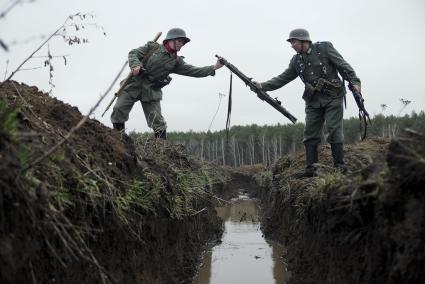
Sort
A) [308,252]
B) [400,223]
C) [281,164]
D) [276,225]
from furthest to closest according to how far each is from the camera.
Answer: [281,164]
[276,225]
[308,252]
[400,223]

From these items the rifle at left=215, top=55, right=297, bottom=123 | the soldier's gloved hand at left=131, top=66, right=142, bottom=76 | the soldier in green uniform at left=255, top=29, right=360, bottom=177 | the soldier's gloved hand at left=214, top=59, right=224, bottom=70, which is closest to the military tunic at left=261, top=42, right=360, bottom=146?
the soldier in green uniform at left=255, top=29, right=360, bottom=177

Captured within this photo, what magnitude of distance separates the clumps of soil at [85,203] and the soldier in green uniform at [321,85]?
201 centimetres

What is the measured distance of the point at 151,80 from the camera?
8.48 meters

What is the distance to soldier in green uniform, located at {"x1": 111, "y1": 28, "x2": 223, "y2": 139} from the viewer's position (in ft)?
27.3

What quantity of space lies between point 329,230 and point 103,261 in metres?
2.00

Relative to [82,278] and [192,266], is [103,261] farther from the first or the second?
[192,266]

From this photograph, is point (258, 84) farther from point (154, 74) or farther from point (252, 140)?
point (252, 140)

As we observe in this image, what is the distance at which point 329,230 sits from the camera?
469 cm

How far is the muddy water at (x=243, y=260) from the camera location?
755 cm

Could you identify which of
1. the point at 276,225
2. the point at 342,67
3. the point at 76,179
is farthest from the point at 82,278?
the point at 276,225

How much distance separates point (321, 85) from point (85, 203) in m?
4.26

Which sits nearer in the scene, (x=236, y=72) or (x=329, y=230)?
(x=329, y=230)

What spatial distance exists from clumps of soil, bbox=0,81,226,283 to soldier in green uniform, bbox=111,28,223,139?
2.62 ft

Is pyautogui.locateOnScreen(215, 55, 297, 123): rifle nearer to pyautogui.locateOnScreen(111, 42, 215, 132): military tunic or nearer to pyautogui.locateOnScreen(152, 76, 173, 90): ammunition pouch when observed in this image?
pyautogui.locateOnScreen(111, 42, 215, 132): military tunic
